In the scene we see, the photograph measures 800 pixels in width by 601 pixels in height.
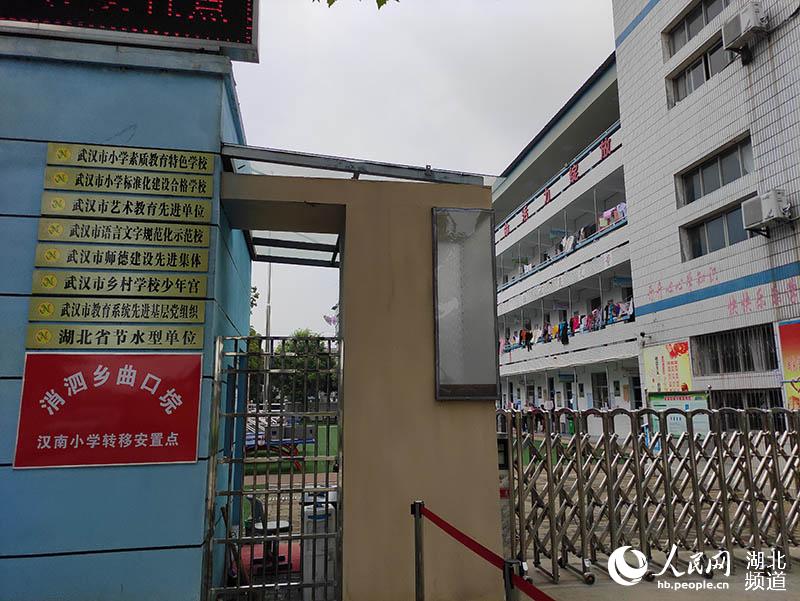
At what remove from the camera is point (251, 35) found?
4605mm

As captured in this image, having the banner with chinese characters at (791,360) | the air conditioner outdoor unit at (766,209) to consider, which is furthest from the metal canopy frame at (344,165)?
the banner with chinese characters at (791,360)

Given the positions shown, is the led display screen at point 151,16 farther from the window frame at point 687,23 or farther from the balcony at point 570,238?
the balcony at point 570,238

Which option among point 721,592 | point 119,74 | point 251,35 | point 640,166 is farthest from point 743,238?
point 119,74

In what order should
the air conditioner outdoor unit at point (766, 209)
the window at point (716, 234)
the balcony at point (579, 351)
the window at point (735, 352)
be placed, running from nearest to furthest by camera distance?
the air conditioner outdoor unit at point (766, 209) → the window at point (735, 352) → the window at point (716, 234) → the balcony at point (579, 351)

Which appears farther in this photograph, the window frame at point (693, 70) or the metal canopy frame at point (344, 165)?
the window frame at point (693, 70)

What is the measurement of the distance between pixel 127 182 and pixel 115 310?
1019mm

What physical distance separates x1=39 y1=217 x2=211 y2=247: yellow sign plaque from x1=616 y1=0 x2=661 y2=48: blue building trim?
51.6 ft

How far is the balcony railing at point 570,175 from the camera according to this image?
17.8 metres

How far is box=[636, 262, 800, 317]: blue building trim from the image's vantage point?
10.7 m

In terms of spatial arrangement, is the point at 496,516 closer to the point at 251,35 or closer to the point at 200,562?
the point at 200,562

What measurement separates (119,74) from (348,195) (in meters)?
2.06

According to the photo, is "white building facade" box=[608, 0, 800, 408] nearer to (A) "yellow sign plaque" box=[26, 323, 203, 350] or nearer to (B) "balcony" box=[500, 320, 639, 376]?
(B) "balcony" box=[500, 320, 639, 376]

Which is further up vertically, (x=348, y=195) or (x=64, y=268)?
(x=348, y=195)

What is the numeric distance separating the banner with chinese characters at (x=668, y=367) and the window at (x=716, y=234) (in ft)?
7.75
